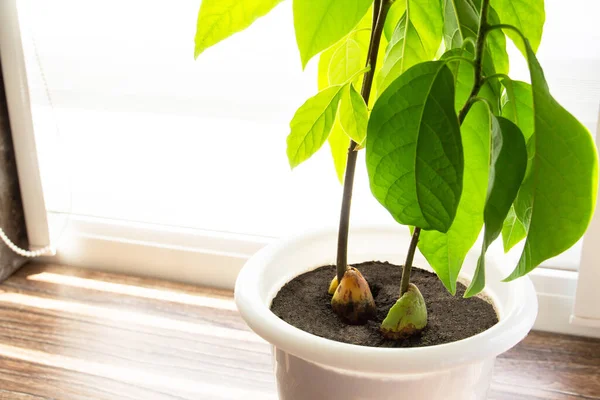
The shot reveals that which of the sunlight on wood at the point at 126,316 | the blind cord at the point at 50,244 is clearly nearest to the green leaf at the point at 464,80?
the sunlight on wood at the point at 126,316

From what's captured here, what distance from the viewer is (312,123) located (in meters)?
0.63

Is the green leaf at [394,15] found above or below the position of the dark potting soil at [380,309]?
above

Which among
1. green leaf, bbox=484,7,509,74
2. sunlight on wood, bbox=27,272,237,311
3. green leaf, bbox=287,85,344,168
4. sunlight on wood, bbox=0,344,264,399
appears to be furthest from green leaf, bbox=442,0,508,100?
sunlight on wood, bbox=27,272,237,311

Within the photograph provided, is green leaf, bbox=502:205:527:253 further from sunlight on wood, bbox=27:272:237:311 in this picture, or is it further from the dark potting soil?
sunlight on wood, bbox=27:272:237:311

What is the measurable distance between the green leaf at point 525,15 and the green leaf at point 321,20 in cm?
14

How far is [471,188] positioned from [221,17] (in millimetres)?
253

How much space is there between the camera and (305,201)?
1.26 m

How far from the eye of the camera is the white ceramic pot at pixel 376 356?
0.58 metres

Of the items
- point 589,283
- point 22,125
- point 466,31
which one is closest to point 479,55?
point 466,31

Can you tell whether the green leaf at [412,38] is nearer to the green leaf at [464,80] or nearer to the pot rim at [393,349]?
the green leaf at [464,80]

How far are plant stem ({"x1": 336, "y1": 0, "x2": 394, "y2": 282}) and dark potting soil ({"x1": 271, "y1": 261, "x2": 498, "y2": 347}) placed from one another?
49 millimetres

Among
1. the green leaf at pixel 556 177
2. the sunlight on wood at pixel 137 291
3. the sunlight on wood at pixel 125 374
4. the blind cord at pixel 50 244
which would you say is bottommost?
the sunlight on wood at pixel 137 291

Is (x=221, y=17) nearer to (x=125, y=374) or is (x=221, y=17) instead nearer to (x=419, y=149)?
(x=419, y=149)

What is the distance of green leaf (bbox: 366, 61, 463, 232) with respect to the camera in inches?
19.5
